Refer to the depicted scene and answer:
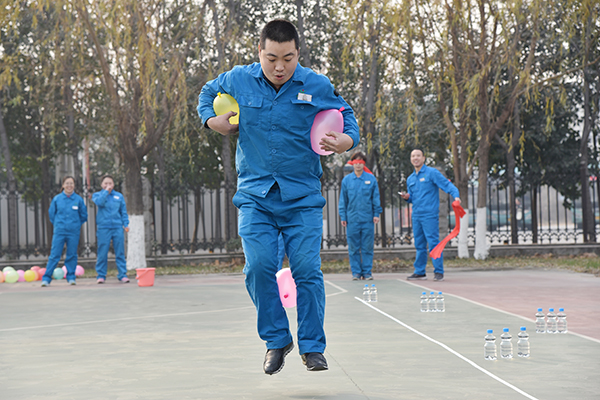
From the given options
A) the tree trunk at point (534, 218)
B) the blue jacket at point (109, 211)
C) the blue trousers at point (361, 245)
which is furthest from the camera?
the tree trunk at point (534, 218)

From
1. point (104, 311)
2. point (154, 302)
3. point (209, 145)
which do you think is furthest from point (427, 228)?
point (209, 145)

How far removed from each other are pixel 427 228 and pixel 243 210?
7796mm

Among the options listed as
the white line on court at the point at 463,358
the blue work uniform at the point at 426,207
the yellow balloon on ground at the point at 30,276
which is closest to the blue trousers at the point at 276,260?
the white line on court at the point at 463,358

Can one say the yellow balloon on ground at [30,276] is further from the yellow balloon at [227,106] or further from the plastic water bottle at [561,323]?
the yellow balloon at [227,106]

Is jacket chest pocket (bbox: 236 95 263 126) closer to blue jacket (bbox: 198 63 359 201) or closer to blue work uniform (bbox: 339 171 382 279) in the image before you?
blue jacket (bbox: 198 63 359 201)

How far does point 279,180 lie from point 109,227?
9.65m

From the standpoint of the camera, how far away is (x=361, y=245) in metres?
12.2

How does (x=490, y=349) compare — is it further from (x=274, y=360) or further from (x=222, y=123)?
(x=222, y=123)

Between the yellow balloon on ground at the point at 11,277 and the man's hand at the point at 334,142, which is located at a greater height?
the man's hand at the point at 334,142

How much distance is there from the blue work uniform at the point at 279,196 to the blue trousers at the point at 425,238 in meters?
7.54

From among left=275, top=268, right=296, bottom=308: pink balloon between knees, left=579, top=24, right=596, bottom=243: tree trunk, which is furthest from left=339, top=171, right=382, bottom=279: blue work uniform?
left=579, top=24, right=596, bottom=243: tree trunk

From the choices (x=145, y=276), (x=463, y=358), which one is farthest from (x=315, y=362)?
(x=145, y=276)

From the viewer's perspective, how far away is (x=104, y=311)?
852cm

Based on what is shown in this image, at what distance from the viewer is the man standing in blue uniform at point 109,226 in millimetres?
13117
